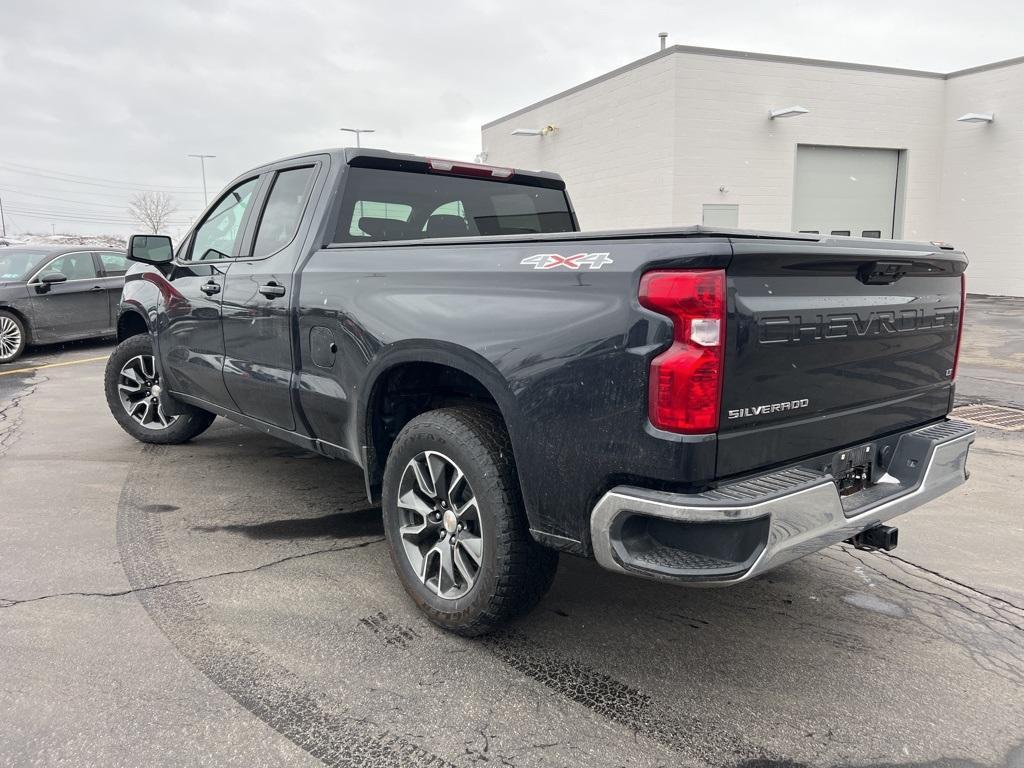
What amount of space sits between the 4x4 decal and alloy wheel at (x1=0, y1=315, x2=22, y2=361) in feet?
33.8

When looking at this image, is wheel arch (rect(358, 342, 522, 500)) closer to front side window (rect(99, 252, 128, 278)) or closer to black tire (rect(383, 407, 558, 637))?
black tire (rect(383, 407, 558, 637))

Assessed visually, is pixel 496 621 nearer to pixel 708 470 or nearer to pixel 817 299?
pixel 708 470

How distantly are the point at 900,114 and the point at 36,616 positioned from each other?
2456cm

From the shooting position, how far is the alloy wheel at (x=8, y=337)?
10203 mm

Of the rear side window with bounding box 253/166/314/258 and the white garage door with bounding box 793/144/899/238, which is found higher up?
the white garage door with bounding box 793/144/899/238

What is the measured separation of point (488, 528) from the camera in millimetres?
2666

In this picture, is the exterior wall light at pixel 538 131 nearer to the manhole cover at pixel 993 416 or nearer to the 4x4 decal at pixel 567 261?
the manhole cover at pixel 993 416

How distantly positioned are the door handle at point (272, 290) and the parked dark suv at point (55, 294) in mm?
7387

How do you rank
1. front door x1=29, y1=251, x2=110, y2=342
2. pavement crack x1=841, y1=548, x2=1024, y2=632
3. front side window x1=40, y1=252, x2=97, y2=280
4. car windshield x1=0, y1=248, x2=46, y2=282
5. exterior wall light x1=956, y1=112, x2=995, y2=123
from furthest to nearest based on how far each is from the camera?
exterior wall light x1=956, y1=112, x2=995, y2=123 → front side window x1=40, y1=252, x2=97, y2=280 → front door x1=29, y1=251, x2=110, y2=342 → car windshield x1=0, y1=248, x2=46, y2=282 → pavement crack x1=841, y1=548, x2=1024, y2=632

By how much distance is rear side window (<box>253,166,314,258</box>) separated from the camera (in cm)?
393

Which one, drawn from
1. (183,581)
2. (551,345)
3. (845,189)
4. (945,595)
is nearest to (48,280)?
(183,581)

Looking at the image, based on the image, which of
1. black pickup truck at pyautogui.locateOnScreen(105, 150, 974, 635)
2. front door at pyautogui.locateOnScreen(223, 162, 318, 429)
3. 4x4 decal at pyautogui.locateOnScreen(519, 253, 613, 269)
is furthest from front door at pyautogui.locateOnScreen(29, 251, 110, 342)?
4x4 decal at pyautogui.locateOnScreen(519, 253, 613, 269)

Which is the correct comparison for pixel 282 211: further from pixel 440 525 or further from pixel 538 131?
pixel 538 131

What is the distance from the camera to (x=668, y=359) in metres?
2.15
